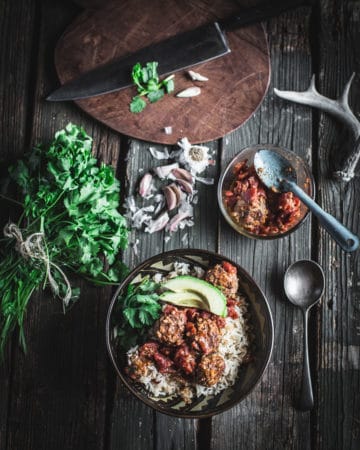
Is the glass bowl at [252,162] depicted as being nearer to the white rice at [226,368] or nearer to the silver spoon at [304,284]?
the silver spoon at [304,284]

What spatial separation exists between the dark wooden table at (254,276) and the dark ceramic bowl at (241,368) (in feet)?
0.71

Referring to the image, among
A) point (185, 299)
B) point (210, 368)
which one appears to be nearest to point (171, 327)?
point (185, 299)

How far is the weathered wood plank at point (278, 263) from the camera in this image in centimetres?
251

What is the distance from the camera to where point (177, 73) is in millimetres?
2564

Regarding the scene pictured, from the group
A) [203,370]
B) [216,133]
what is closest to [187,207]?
[216,133]

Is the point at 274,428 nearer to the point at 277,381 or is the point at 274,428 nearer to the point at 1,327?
the point at 277,381

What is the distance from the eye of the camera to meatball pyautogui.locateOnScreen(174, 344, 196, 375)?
2.17 meters

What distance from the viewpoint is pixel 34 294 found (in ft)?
8.29

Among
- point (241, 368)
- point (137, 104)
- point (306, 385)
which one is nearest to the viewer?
A: point (241, 368)

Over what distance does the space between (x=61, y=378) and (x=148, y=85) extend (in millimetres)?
1586

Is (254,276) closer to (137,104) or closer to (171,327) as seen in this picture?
(171,327)

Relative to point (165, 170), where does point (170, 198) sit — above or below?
below

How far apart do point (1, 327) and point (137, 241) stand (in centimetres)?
84

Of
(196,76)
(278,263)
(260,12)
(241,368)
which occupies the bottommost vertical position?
(241,368)
